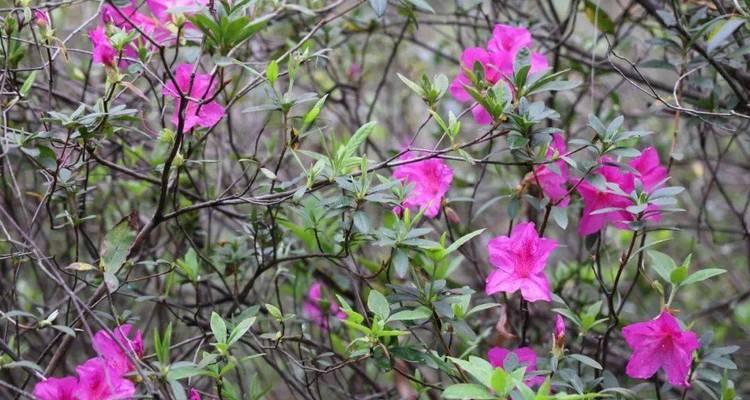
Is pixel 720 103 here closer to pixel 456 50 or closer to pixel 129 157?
pixel 456 50

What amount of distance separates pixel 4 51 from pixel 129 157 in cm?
49

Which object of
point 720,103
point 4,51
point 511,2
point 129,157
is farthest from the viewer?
point 511,2

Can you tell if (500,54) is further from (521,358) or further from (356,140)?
(521,358)

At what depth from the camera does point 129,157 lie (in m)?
1.75

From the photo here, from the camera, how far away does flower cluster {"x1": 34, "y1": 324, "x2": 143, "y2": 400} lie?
3.56 ft

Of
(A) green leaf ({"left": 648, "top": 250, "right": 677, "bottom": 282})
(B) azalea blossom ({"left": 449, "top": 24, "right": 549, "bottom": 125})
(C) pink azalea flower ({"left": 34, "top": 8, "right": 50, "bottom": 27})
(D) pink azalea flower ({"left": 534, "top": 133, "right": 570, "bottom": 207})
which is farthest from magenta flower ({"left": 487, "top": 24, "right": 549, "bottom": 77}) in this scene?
(C) pink azalea flower ({"left": 34, "top": 8, "right": 50, "bottom": 27})

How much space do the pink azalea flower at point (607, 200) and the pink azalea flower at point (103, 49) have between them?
29.5 inches

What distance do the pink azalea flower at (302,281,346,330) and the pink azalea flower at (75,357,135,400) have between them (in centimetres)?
65

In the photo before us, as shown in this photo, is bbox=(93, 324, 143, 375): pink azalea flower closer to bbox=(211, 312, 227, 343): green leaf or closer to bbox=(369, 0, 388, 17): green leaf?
bbox=(211, 312, 227, 343): green leaf

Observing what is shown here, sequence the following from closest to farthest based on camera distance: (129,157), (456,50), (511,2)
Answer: (129,157)
(511,2)
(456,50)

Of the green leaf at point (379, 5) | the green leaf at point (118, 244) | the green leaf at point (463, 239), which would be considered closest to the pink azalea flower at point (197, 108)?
the green leaf at point (118, 244)

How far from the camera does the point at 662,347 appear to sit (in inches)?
50.4

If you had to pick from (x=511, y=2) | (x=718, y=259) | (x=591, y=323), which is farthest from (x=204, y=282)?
(x=718, y=259)

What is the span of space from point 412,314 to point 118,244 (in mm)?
452
